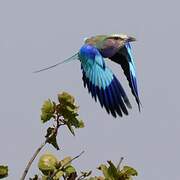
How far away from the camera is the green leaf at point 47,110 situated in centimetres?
381

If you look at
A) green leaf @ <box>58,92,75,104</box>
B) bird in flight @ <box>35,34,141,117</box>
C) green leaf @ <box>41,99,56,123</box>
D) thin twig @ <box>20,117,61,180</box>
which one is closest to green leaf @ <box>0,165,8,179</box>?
thin twig @ <box>20,117,61,180</box>

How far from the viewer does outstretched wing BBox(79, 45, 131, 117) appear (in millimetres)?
5086

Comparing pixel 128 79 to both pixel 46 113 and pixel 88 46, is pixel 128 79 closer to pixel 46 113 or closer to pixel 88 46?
pixel 88 46

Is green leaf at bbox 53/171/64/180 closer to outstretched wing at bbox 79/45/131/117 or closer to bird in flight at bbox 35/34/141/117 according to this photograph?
outstretched wing at bbox 79/45/131/117

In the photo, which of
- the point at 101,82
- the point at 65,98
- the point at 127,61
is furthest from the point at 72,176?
the point at 127,61

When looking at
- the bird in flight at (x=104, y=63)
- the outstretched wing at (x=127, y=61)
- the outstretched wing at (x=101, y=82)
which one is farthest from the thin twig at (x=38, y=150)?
the outstretched wing at (x=127, y=61)

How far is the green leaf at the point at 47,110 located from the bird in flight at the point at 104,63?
5.28ft

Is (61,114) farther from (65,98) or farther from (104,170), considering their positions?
(104,170)

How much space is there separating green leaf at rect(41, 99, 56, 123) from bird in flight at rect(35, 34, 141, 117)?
1609 millimetres

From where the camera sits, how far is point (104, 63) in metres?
6.67

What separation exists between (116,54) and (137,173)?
316cm

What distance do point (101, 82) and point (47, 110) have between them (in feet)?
7.42

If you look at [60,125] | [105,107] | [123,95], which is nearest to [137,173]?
[60,125]

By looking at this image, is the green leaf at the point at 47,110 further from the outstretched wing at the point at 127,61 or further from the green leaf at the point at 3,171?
the outstretched wing at the point at 127,61
